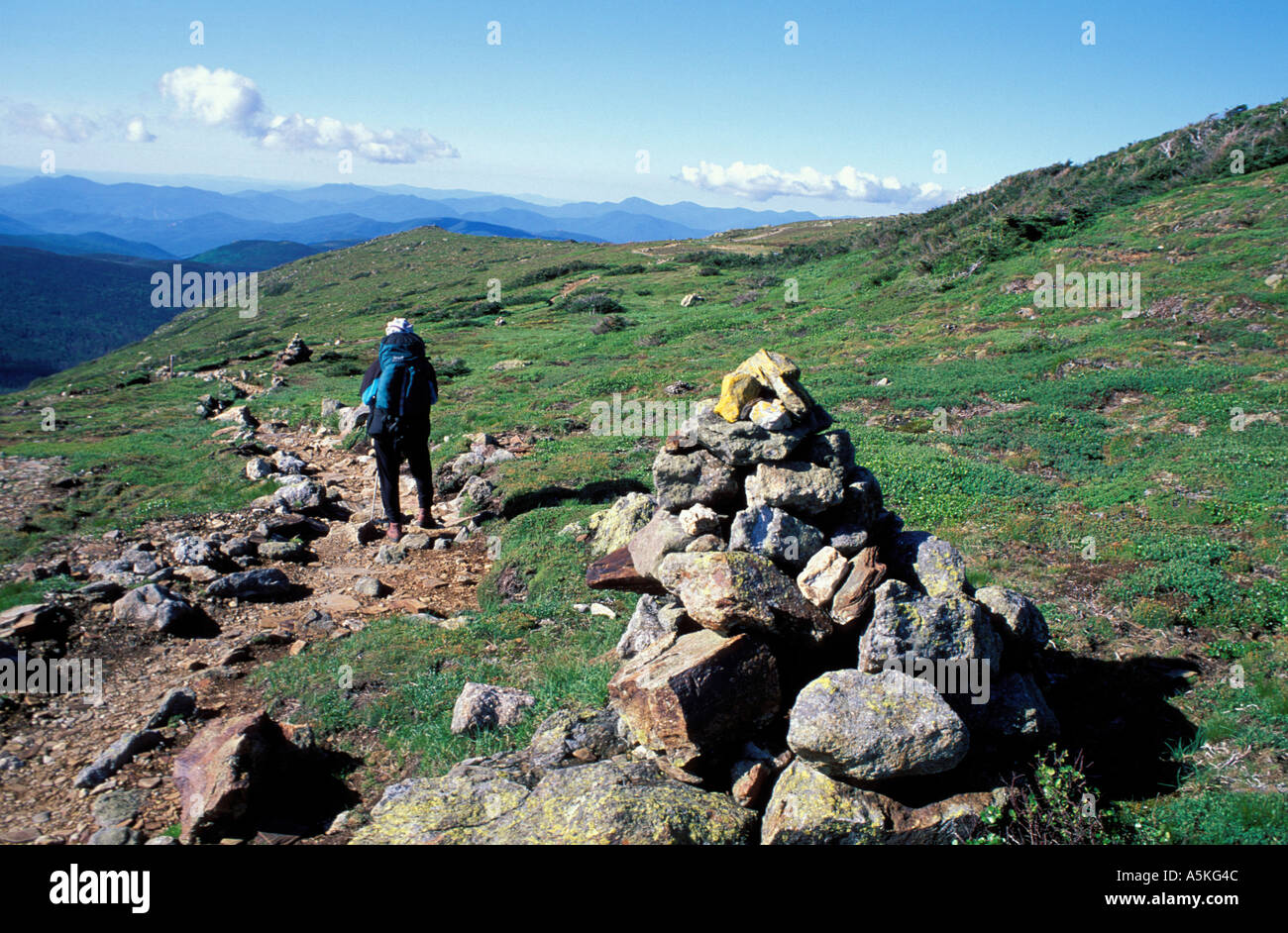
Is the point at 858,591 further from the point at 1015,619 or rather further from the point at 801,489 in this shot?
the point at 1015,619

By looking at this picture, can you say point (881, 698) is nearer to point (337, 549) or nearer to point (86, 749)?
point (86, 749)

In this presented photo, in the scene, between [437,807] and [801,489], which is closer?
[437,807]

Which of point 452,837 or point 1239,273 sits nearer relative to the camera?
point 452,837

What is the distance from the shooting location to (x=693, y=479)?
7496 millimetres

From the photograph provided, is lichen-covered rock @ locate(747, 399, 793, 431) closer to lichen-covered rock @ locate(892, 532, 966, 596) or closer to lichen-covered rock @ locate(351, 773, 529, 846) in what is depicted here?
lichen-covered rock @ locate(892, 532, 966, 596)

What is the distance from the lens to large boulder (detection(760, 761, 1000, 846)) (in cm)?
477

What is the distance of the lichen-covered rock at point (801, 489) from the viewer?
680cm

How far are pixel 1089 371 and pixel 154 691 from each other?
72.8 feet

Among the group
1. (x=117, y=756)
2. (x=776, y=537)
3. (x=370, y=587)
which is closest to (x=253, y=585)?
(x=370, y=587)

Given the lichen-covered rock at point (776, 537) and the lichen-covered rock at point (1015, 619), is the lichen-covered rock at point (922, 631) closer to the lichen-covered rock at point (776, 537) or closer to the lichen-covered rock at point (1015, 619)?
the lichen-covered rock at point (1015, 619)

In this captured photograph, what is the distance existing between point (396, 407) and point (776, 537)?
27.5ft
